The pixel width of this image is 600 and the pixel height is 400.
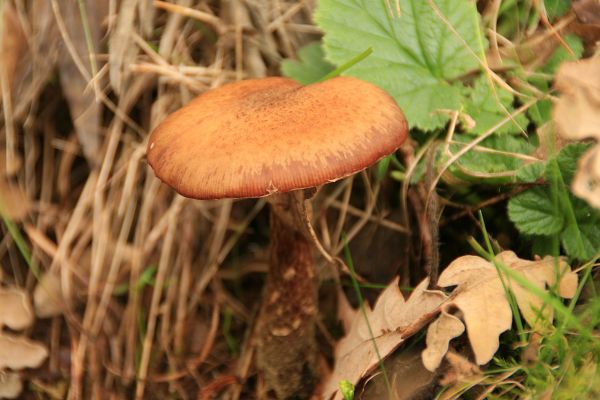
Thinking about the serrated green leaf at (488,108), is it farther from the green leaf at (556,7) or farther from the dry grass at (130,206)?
the dry grass at (130,206)

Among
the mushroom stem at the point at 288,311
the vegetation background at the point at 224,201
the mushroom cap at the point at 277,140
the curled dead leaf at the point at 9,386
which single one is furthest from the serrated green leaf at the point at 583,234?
the curled dead leaf at the point at 9,386

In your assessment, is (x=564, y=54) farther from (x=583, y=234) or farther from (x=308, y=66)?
(x=308, y=66)

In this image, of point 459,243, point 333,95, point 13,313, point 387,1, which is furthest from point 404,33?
point 13,313

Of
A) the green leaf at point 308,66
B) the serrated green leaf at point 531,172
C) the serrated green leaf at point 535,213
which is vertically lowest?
the serrated green leaf at point 535,213

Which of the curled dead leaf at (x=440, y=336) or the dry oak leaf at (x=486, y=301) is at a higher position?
the dry oak leaf at (x=486, y=301)

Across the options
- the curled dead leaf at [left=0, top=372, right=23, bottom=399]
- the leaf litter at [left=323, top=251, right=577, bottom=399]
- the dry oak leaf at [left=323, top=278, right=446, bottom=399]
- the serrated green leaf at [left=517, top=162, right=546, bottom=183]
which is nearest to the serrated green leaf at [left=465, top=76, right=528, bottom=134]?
the serrated green leaf at [left=517, top=162, right=546, bottom=183]

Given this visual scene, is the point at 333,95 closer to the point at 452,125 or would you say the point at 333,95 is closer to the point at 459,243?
the point at 452,125
